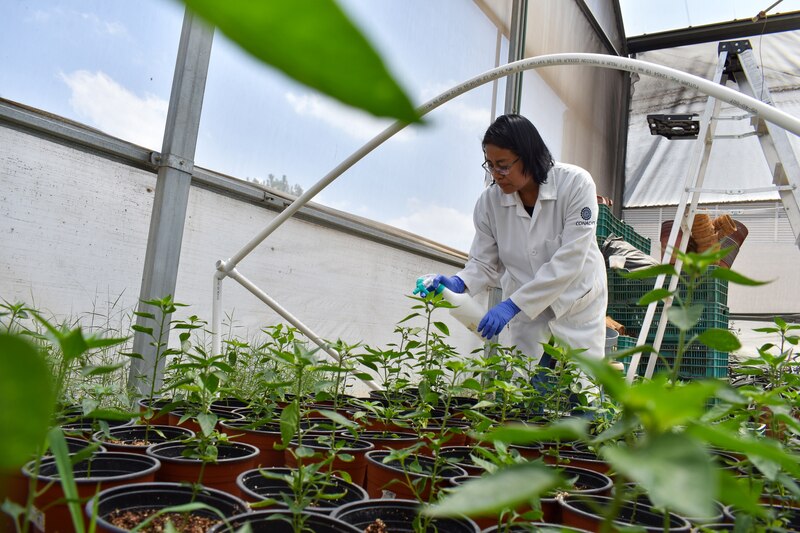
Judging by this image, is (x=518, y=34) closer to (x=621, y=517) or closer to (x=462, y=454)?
(x=462, y=454)

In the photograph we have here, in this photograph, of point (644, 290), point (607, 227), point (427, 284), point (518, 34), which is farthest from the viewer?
point (518, 34)

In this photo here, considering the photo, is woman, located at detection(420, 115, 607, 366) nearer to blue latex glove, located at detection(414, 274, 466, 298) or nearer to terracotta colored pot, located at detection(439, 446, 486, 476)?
blue latex glove, located at detection(414, 274, 466, 298)

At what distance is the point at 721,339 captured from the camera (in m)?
0.50

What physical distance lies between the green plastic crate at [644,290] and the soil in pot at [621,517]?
2.28m

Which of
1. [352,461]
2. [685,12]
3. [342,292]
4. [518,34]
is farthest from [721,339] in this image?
[685,12]

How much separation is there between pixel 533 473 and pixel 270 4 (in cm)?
23

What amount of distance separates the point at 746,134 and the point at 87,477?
110 inches

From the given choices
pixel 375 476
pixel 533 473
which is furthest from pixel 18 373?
pixel 375 476

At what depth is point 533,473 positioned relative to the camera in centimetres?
27

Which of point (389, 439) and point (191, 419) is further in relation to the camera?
point (191, 419)

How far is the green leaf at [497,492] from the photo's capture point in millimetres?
217

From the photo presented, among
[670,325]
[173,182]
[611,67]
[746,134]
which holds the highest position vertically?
[746,134]

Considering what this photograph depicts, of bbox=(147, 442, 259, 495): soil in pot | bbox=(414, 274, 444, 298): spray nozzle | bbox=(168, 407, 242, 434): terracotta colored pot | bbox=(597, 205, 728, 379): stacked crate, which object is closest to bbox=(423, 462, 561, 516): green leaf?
bbox=(147, 442, 259, 495): soil in pot

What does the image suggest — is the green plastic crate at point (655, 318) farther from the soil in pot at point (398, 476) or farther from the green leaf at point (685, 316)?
the green leaf at point (685, 316)
